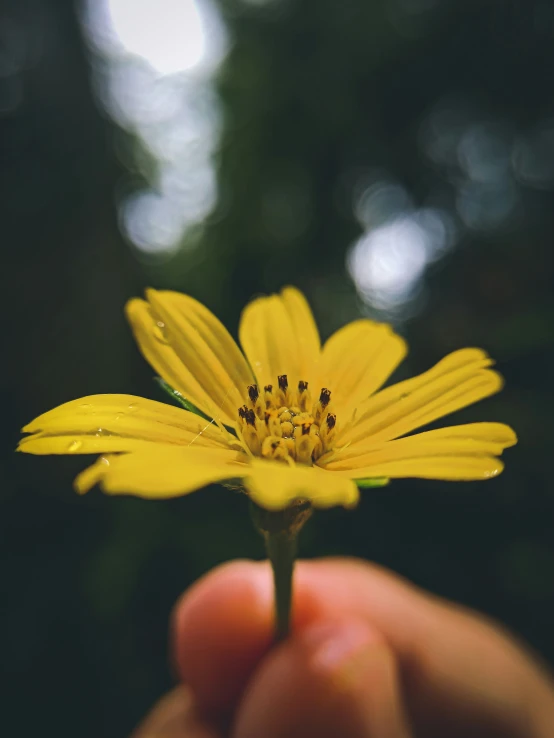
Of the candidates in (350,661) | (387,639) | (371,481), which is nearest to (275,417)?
(371,481)

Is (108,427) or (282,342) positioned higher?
(282,342)

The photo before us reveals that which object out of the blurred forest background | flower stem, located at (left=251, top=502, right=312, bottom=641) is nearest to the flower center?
flower stem, located at (left=251, top=502, right=312, bottom=641)

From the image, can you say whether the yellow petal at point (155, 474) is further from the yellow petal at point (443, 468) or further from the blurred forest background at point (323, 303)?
the blurred forest background at point (323, 303)

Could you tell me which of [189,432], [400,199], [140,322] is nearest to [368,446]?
[189,432]

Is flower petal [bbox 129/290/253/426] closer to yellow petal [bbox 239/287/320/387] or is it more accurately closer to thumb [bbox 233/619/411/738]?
yellow petal [bbox 239/287/320/387]

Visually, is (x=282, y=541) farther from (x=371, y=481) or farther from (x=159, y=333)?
(x=159, y=333)

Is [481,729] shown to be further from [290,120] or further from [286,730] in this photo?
[290,120]
